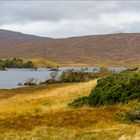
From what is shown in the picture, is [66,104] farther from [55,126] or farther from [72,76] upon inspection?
[72,76]

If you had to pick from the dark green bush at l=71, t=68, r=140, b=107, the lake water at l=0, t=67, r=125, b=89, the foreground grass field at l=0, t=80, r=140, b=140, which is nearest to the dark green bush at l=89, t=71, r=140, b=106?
the dark green bush at l=71, t=68, r=140, b=107

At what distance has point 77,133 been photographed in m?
21.5

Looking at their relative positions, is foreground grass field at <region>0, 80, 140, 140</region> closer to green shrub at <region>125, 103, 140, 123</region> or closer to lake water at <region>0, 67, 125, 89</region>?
green shrub at <region>125, 103, 140, 123</region>

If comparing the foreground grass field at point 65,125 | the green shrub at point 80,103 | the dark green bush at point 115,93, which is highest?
the dark green bush at point 115,93

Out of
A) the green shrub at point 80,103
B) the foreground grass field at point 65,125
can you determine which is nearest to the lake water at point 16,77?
the green shrub at point 80,103

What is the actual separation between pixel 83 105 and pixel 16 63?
4311 inches

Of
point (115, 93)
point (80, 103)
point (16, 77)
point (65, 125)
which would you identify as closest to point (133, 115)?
point (65, 125)

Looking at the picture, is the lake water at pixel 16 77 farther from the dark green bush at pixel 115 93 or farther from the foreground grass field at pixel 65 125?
the foreground grass field at pixel 65 125

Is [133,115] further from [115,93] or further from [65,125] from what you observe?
[115,93]

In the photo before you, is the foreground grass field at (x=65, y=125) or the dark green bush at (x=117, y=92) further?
the dark green bush at (x=117, y=92)

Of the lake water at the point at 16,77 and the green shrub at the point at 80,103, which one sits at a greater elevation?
the green shrub at the point at 80,103

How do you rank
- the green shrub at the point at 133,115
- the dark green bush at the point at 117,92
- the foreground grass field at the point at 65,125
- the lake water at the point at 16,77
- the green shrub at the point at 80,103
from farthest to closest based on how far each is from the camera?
the lake water at the point at 16,77 → the green shrub at the point at 80,103 → the dark green bush at the point at 117,92 → the green shrub at the point at 133,115 → the foreground grass field at the point at 65,125

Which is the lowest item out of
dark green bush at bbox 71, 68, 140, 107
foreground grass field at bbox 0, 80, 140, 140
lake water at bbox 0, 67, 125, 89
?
lake water at bbox 0, 67, 125, 89

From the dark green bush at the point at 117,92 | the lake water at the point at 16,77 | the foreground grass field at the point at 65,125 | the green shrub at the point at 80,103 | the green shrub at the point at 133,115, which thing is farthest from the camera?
the lake water at the point at 16,77
